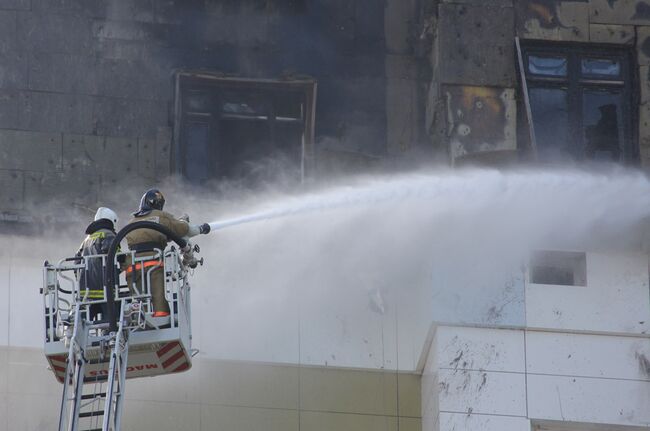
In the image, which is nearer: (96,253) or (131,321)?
(131,321)

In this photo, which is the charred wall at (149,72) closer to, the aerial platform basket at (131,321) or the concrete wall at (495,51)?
the concrete wall at (495,51)

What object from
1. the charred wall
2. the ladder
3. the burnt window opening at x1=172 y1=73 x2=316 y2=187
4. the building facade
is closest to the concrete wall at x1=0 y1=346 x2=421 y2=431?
the building facade

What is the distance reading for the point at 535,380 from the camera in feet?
69.4

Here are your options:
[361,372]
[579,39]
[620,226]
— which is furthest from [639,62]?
[361,372]

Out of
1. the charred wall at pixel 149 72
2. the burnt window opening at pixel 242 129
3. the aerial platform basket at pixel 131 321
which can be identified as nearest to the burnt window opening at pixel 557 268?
the charred wall at pixel 149 72

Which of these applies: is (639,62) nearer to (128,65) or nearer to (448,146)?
(448,146)

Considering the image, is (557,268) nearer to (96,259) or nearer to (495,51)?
(495,51)

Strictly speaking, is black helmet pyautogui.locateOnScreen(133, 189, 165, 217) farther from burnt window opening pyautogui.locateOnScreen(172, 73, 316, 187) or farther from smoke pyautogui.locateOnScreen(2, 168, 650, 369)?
burnt window opening pyautogui.locateOnScreen(172, 73, 316, 187)

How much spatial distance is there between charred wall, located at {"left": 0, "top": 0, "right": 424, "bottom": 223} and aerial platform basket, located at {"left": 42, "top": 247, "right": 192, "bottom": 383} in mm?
4472

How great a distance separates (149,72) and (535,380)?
6.88 metres

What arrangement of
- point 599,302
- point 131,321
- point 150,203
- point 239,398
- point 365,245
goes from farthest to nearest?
point 365,245
point 239,398
point 599,302
point 150,203
point 131,321

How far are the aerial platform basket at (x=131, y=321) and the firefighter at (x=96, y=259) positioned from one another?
32 millimetres

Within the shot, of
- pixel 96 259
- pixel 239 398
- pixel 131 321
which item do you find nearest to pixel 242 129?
pixel 239 398

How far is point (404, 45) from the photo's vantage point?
23.9 metres
